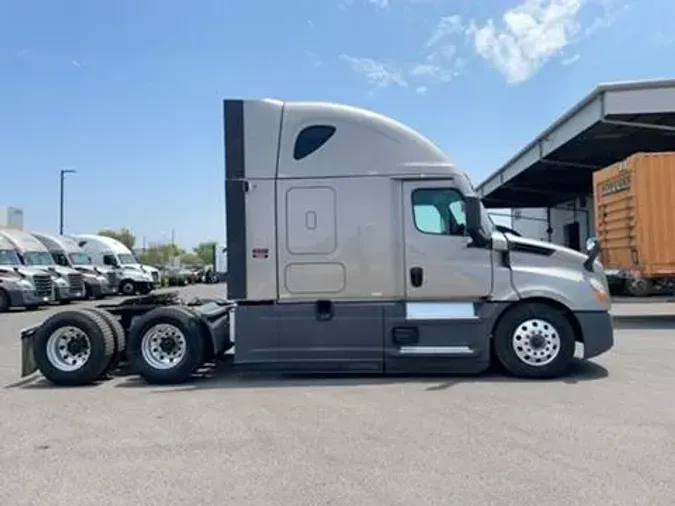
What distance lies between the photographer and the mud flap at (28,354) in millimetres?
8820

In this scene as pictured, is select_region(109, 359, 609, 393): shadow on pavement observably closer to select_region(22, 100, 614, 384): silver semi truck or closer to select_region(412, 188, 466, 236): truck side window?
select_region(22, 100, 614, 384): silver semi truck

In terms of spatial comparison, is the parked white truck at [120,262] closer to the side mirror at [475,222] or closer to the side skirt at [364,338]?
the side skirt at [364,338]

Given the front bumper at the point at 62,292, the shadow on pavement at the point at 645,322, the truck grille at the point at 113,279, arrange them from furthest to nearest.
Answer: the truck grille at the point at 113,279
the front bumper at the point at 62,292
the shadow on pavement at the point at 645,322

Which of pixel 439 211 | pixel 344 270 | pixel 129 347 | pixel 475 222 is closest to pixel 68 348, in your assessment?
pixel 129 347

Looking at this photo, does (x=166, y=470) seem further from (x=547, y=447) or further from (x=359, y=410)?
(x=547, y=447)

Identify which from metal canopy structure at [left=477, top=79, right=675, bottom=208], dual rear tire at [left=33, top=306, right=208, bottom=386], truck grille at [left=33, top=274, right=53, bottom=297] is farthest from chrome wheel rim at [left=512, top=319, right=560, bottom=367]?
truck grille at [left=33, top=274, right=53, bottom=297]

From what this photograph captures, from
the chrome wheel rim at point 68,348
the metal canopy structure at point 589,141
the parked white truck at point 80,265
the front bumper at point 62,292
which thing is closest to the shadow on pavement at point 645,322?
the metal canopy structure at point 589,141

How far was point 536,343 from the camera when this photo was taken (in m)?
8.68

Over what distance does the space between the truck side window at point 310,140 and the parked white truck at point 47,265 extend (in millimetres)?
20609

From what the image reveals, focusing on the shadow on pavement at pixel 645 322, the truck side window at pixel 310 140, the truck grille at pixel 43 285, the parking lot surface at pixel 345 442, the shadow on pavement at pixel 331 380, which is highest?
the truck side window at pixel 310 140

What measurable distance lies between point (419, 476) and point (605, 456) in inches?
62.8

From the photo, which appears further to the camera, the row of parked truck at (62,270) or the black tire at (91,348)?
the row of parked truck at (62,270)

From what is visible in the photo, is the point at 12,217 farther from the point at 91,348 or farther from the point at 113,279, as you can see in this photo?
the point at 91,348

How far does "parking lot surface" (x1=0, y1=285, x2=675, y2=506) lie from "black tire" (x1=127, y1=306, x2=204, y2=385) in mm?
238
